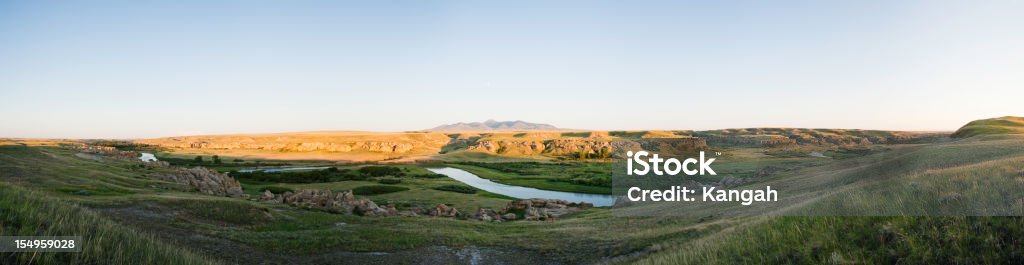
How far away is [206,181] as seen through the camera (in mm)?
48812

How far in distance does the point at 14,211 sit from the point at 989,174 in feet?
59.3

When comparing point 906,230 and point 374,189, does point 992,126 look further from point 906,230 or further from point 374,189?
point 374,189

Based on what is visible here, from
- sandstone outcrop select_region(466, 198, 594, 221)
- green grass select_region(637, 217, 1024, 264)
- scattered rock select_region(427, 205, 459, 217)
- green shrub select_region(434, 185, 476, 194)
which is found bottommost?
green shrub select_region(434, 185, 476, 194)

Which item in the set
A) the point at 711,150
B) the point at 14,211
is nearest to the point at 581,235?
the point at 711,150

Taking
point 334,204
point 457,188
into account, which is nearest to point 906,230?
point 334,204

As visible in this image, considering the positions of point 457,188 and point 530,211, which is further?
point 457,188

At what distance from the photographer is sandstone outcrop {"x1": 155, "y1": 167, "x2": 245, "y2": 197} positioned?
1748 inches

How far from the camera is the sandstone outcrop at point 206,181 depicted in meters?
44.4

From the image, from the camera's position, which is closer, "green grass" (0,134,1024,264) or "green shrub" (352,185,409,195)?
"green grass" (0,134,1024,264)

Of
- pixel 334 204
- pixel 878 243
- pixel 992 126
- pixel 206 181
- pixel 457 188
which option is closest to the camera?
pixel 878 243

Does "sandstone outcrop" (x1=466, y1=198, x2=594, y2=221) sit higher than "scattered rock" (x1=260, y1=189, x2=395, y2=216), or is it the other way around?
"scattered rock" (x1=260, y1=189, x2=395, y2=216)

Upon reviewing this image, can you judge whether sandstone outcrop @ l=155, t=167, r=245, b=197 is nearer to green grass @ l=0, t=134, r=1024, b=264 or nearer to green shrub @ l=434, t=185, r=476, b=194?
green grass @ l=0, t=134, r=1024, b=264

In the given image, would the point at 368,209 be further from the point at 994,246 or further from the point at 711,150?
the point at 994,246

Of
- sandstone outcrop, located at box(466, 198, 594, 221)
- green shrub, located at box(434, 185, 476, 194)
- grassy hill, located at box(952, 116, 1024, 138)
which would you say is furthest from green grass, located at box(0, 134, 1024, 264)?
grassy hill, located at box(952, 116, 1024, 138)
